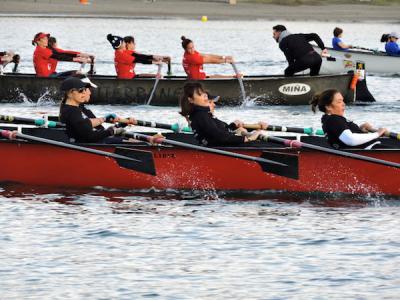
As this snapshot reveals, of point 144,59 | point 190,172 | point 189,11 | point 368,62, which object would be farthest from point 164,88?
point 189,11

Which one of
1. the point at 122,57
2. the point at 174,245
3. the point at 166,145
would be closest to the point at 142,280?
the point at 174,245

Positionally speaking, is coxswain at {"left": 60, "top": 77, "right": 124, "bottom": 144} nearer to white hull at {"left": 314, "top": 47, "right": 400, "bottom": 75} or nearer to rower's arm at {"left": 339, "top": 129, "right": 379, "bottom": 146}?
rower's arm at {"left": 339, "top": 129, "right": 379, "bottom": 146}

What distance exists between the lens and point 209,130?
61.2 feet

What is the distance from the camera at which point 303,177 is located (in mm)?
18656

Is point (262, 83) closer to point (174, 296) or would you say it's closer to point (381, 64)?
point (381, 64)

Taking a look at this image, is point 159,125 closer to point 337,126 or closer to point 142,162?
point 142,162

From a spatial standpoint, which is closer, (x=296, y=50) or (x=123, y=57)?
(x=123, y=57)

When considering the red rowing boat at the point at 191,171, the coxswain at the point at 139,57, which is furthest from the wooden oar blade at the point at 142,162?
the coxswain at the point at 139,57

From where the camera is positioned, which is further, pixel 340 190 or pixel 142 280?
pixel 340 190

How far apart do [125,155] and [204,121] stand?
1.20m

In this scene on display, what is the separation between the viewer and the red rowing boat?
60.8 ft

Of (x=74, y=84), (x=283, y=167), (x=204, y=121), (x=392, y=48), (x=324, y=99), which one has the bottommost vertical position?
(x=283, y=167)

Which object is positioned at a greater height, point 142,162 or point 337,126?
point 337,126

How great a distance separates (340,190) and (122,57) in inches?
521
